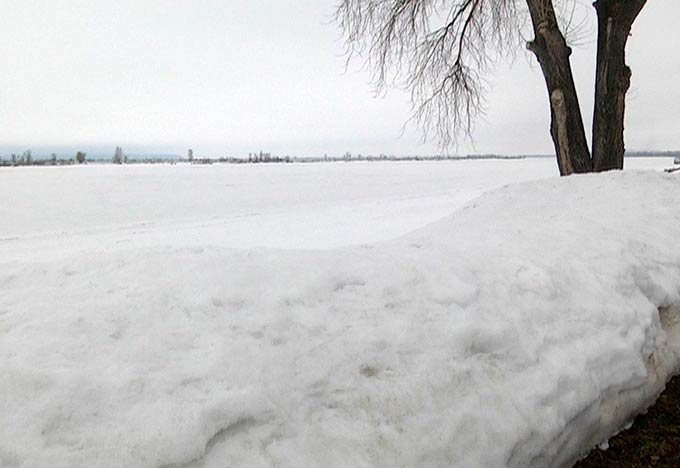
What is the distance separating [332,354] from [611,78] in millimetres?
6521

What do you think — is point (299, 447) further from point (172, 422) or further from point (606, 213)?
point (606, 213)

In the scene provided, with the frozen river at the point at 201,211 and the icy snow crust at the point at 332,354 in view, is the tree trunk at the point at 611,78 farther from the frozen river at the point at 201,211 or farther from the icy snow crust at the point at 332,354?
the frozen river at the point at 201,211

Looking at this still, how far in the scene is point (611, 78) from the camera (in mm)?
6637

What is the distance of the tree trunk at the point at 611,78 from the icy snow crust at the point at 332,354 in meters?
4.08

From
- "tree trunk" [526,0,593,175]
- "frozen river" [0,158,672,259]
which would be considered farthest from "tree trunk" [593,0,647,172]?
"frozen river" [0,158,672,259]

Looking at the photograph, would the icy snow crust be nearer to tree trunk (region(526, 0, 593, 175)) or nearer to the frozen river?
tree trunk (region(526, 0, 593, 175))

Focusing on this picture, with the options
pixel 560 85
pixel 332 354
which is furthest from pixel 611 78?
pixel 332 354

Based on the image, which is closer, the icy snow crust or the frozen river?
the icy snow crust

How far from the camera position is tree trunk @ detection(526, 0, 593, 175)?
661cm

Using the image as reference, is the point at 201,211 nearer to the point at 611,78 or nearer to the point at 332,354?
the point at 611,78

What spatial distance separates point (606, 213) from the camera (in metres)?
4.14

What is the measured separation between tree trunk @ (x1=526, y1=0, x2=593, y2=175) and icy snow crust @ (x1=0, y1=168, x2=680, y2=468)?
12.8 ft

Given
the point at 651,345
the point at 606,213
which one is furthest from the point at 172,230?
the point at 651,345

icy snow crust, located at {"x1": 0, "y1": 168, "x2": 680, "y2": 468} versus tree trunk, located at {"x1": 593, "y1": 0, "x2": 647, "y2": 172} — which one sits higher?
tree trunk, located at {"x1": 593, "y1": 0, "x2": 647, "y2": 172}
